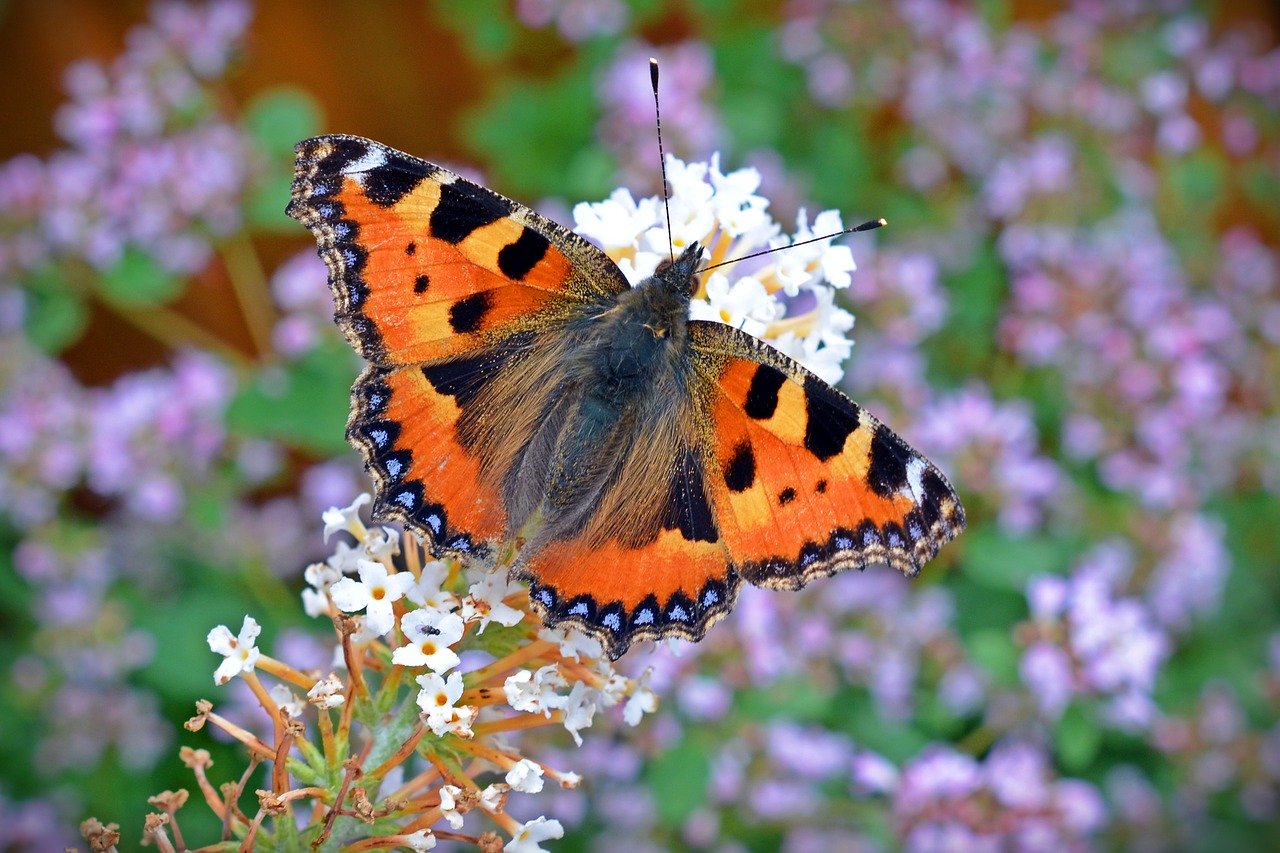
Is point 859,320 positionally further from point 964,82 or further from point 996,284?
point 964,82

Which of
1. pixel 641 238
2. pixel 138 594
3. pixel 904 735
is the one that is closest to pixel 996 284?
pixel 904 735

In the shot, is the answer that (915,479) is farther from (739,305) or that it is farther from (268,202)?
(268,202)

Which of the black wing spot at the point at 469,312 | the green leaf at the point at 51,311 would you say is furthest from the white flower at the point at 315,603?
the green leaf at the point at 51,311

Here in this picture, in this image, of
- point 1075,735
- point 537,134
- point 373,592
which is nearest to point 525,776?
point 373,592

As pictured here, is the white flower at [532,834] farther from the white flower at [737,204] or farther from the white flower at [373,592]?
the white flower at [737,204]

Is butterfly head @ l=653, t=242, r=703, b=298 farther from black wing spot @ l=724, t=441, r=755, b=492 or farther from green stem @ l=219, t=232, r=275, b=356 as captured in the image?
green stem @ l=219, t=232, r=275, b=356

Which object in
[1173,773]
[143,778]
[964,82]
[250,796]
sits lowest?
[250,796]
